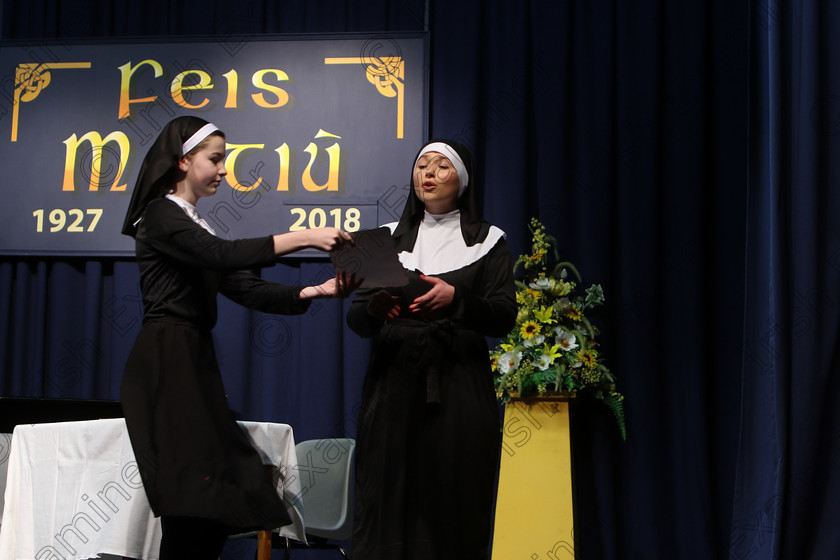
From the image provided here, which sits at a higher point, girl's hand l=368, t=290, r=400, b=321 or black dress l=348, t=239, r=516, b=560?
girl's hand l=368, t=290, r=400, b=321

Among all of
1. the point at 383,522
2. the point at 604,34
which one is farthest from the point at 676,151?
the point at 383,522

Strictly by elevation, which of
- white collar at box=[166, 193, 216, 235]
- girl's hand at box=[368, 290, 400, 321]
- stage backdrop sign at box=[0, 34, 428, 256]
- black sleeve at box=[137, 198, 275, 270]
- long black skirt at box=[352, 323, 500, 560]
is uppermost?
stage backdrop sign at box=[0, 34, 428, 256]

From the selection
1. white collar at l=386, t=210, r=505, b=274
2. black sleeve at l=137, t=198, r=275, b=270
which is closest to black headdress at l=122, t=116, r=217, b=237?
black sleeve at l=137, t=198, r=275, b=270

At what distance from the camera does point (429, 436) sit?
2.26 m

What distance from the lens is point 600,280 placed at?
4.52m

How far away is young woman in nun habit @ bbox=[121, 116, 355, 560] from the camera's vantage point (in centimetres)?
198

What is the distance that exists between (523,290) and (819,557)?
5.59 feet

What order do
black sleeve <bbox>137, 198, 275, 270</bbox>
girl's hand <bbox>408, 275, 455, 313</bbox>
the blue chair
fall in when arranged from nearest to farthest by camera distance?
black sleeve <bbox>137, 198, 275, 270</bbox>, girl's hand <bbox>408, 275, 455, 313</bbox>, the blue chair

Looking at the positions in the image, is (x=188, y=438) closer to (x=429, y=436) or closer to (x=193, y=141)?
(x=429, y=436)

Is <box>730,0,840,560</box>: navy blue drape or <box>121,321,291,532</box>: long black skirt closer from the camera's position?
<box>121,321,291,532</box>: long black skirt

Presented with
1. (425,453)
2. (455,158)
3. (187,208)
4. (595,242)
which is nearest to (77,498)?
(187,208)

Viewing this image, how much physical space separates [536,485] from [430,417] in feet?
5.30

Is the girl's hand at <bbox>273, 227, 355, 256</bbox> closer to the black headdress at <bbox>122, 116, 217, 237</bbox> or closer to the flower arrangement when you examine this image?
the black headdress at <bbox>122, 116, 217, 237</bbox>

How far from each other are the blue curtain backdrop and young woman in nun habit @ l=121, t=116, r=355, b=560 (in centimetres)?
242
